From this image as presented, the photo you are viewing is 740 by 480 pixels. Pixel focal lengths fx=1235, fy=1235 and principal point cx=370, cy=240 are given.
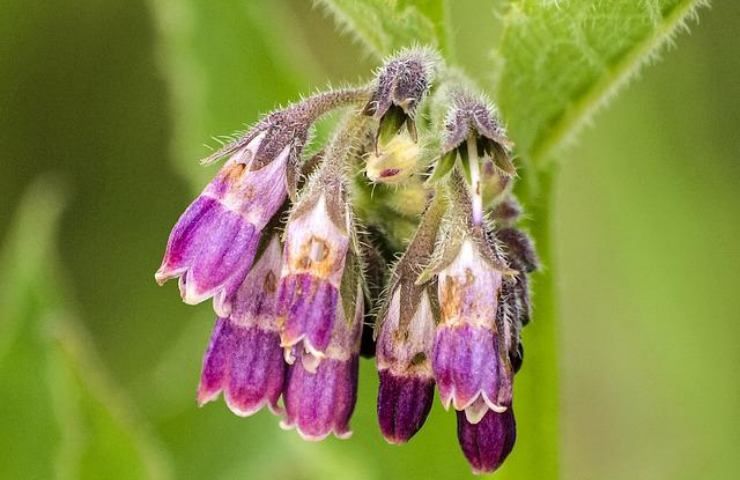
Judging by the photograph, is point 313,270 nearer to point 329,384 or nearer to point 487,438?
point 329,384

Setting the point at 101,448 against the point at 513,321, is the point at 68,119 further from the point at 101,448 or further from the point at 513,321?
the point at 513,321

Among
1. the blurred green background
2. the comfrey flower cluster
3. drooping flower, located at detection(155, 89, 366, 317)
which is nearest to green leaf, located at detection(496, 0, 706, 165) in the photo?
the comfrey flower cluster

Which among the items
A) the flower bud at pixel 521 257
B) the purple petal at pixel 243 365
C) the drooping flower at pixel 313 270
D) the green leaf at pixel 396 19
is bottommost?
the purple petal at pixel 243 365

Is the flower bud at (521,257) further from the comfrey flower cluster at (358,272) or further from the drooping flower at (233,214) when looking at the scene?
the drooping flower at (233,214)

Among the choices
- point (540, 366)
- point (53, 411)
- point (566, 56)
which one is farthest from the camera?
point (53, 411)

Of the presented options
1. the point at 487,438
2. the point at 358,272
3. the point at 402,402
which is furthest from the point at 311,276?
the point at 487,438

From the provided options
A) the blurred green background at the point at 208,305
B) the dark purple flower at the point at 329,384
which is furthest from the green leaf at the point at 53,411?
the dark purple flower at the point at 329,384

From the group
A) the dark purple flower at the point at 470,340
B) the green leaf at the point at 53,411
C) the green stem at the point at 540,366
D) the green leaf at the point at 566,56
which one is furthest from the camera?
the green leaf at the point at 53,411

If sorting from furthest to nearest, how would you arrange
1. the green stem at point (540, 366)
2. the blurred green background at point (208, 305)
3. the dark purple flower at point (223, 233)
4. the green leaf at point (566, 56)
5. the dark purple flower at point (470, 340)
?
the blurred green background at point (208, 305) < the green stem at point (540, 366) < the green leaf at point (566, 56) < the dark purple flower at point (223, 233) < the dark purple flower at point (470, 340)
